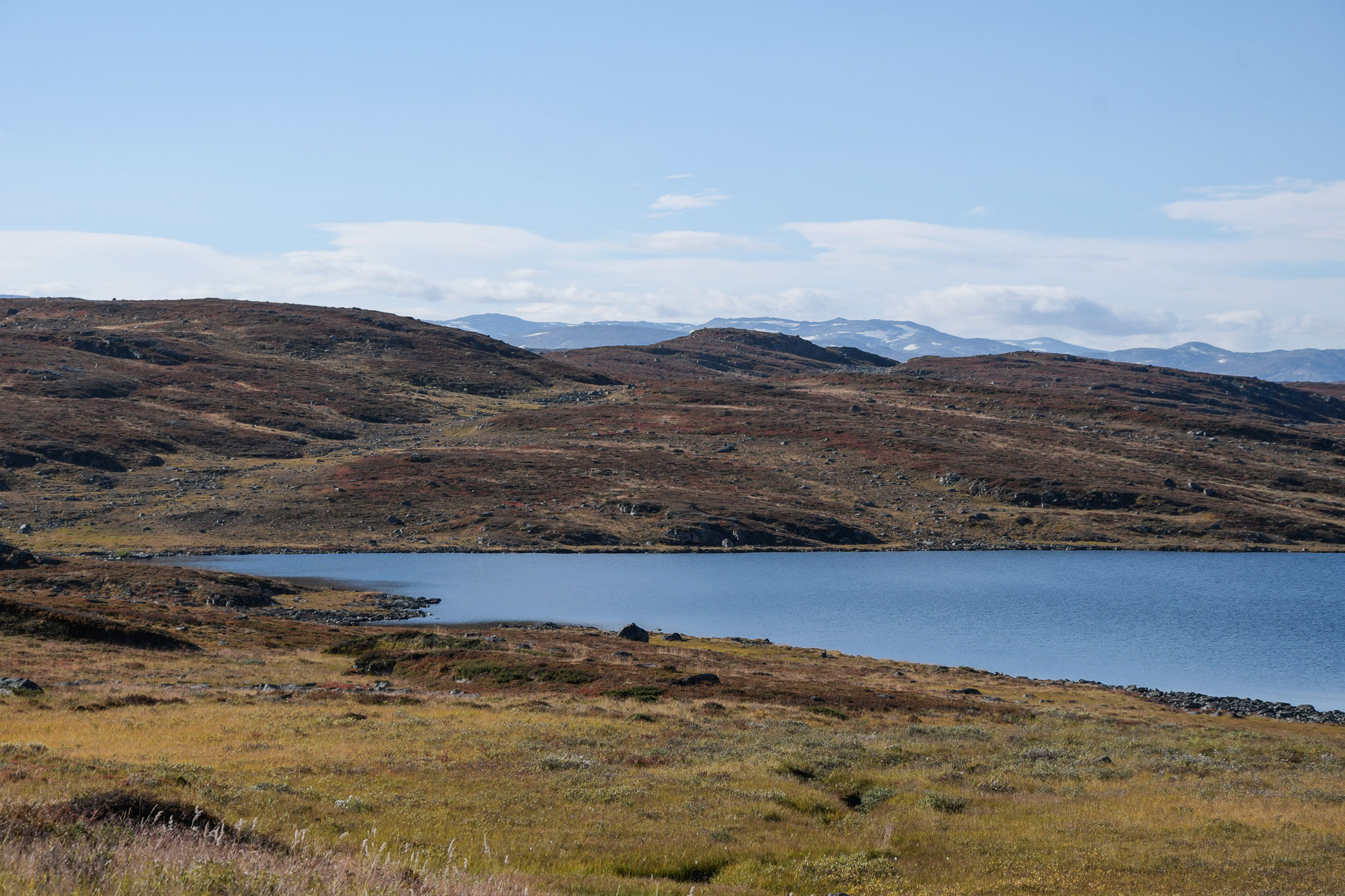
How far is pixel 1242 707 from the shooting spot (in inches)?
1943

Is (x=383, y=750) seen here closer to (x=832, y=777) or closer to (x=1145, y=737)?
(x=832, y=777)

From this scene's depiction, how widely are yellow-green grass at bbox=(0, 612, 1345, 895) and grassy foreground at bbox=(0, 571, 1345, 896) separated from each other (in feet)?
0.30

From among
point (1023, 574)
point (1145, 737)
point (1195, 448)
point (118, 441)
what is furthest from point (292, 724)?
point (1195, 448)

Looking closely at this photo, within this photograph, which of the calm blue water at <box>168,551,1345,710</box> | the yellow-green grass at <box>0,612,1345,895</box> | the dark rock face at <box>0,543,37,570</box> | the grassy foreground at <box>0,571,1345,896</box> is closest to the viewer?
the grassy foreground at <box>0,571,1345,896</box>

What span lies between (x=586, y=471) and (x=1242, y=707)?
355 feet

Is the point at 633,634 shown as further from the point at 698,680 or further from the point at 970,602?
the point at 970,602

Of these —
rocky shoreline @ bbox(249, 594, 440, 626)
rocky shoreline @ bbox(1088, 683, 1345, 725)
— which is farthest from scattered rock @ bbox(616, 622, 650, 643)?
rocky shoreline @ bbox(1088, 683, 1345, 725)

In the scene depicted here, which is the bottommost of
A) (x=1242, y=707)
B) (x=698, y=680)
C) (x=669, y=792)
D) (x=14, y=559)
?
(x=14, y=559)

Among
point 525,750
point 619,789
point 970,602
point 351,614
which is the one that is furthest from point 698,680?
point 970,602

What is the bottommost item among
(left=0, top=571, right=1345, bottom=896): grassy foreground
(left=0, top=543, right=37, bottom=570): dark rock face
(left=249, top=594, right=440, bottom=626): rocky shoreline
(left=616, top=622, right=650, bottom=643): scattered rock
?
(left=249, top=594, right=440, bottom=626): rocky shoreline

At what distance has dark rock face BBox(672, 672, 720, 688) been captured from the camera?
147 ft

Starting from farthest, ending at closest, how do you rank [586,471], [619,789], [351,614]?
[586,471]
[351,614]
[619,789]

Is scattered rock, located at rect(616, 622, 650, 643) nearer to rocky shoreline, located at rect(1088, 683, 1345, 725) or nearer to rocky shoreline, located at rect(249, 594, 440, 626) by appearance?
rocky shoreline, located at rect(249, 594, 440, 626)

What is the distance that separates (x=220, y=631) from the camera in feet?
186
